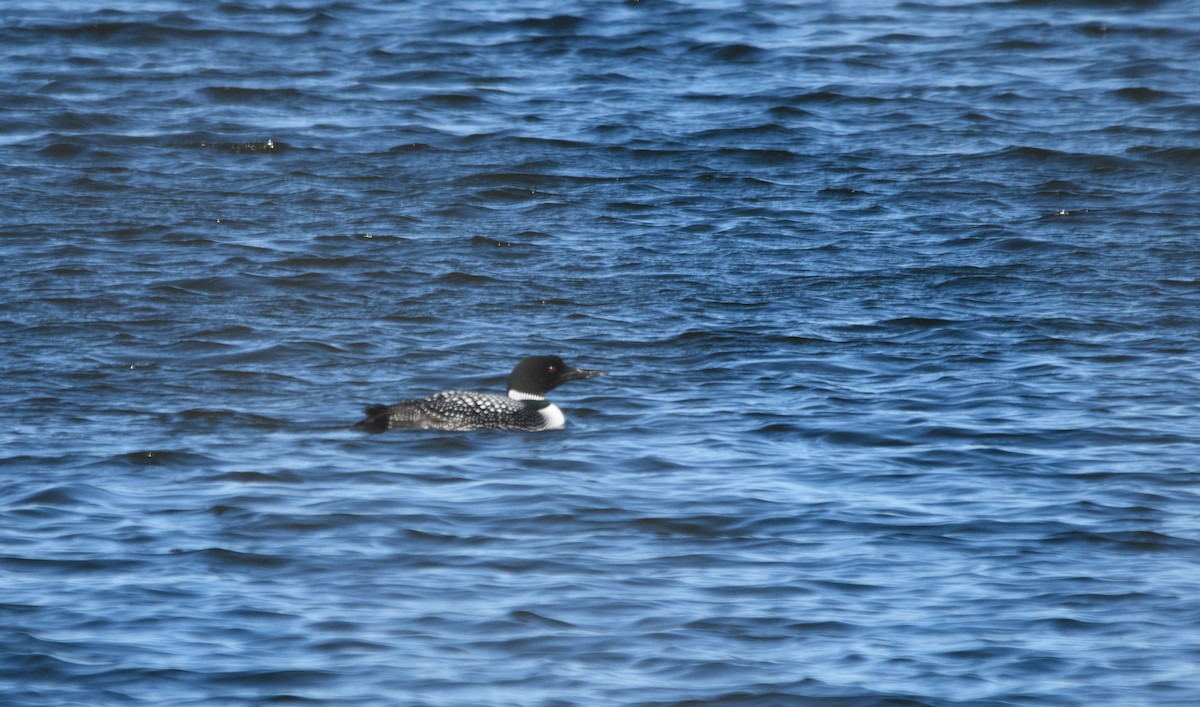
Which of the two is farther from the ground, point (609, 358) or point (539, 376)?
point (539, 376)

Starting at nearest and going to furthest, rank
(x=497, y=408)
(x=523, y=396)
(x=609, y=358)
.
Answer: (x=497, y=408) → (x=523, y=396) → (x=609, y=358)

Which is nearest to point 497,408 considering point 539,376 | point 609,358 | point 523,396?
point 523,396

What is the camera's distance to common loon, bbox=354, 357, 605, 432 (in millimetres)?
9867

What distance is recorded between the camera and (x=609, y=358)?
1134cm

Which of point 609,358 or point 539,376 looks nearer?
point 539,376

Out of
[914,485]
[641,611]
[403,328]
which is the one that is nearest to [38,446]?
[403,328]

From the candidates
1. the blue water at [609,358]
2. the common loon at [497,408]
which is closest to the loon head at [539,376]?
the common loon at [497,408]

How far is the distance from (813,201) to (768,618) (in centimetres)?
845

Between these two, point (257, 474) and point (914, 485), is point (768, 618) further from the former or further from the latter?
point (257, 474)

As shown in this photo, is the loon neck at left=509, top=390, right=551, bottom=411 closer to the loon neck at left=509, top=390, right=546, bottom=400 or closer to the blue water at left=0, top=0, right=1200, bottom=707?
the loon neck at left=509, top=390, right=546, bottom=400

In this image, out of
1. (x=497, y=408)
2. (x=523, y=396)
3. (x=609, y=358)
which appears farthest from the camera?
(x=609, y=358)

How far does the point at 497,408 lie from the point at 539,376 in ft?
1.19

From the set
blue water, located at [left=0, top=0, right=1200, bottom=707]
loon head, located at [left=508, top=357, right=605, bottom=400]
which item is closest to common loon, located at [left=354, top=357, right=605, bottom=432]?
loon head, located at [left=508, top=357, right=605, bottom=400]

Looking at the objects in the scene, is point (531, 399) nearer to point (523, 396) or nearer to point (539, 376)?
point (523, 396)
